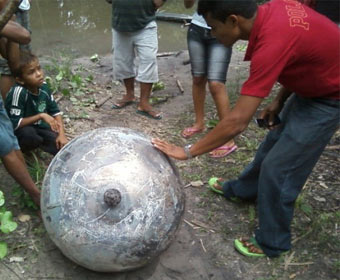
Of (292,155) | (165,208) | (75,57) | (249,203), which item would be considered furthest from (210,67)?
(75,57)

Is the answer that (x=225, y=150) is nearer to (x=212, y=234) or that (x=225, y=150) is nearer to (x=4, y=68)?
(x=212, y=234)

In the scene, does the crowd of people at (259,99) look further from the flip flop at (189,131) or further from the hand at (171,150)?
the flip flop at (189,131)

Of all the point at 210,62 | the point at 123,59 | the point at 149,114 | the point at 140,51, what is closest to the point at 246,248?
the point at 210,62

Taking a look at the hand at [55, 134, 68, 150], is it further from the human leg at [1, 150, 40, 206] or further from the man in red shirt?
the man in red shirt

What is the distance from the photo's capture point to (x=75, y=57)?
717cm

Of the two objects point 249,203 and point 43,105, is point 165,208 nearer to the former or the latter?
point 249,203

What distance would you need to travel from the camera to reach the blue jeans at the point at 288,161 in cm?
263

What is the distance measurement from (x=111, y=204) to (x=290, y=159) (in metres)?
1.18

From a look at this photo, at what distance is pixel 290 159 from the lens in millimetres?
2682

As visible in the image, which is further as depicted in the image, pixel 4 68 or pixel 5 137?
pixel 4 68

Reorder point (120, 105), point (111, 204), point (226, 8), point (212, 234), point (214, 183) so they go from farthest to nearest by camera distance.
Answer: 1. point (120, 105)
2. point (214, 183)
3. point (212, 234)
4. point (111, 204)
5. point (226, 8)

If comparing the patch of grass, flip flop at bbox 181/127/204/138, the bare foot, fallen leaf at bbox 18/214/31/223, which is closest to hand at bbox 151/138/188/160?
fallen leaf at bbox 18/214/31/223

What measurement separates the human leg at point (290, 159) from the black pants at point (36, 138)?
190 cm

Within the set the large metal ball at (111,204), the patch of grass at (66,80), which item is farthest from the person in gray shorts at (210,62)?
the patch of grass at (66,80)
